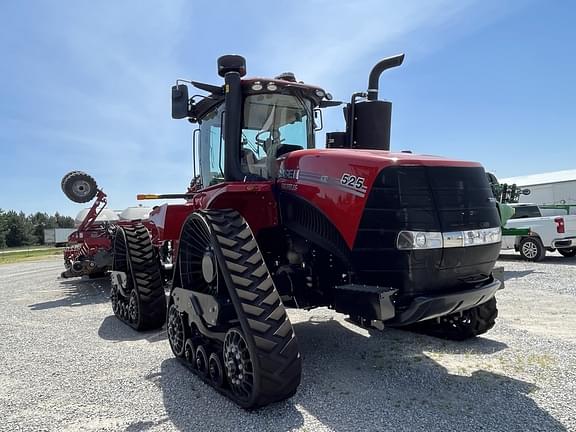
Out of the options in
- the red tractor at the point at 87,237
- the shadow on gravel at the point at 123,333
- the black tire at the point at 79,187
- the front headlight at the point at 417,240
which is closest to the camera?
the front headlight at the point at 417,240

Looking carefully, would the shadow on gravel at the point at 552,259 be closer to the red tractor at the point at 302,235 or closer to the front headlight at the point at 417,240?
the red tractor at the point at 302,235

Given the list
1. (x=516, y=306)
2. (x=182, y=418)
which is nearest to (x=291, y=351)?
(x=182, y=418)

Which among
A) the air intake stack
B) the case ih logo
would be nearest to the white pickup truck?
the air intake stack

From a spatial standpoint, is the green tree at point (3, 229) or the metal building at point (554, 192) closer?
the metal building at point (554, 192)

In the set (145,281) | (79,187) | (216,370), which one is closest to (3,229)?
(79,187)

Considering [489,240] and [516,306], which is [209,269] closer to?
[489,240]

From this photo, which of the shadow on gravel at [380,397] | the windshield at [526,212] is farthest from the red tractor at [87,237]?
the windshield at [526,212]

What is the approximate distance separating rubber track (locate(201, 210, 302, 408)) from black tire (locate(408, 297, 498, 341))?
2.50 m

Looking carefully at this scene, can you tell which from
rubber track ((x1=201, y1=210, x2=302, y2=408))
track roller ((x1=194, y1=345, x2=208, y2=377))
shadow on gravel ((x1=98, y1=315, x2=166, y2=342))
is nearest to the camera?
rubber track ((x1=201, y1=210, x2=302, y2=408))

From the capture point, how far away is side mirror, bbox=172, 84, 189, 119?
4.88 m

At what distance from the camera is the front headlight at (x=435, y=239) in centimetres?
349

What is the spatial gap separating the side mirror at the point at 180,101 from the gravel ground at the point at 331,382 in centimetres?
266

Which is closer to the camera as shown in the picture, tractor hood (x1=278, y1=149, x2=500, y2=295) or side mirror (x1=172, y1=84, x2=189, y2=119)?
tractor hood (x1=278, y1=149, x2=500, y2=295)

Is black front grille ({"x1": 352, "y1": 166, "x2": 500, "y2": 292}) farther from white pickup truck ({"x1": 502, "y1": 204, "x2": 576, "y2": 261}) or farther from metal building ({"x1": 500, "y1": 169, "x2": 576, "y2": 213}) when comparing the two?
metal building ({"x1": 500, "y1": 169, "x2": 576, "y2": 213})
